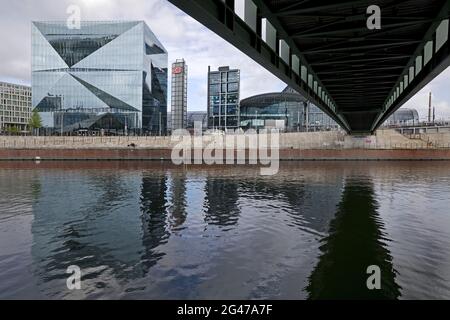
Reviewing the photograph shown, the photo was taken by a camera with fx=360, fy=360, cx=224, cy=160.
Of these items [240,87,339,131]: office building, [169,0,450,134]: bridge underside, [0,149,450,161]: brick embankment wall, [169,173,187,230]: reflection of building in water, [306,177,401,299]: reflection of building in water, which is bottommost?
[306,177,401,299]: reflection of building in water

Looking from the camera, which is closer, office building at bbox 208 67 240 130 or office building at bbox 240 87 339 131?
office building at bbox 240 87 339 131

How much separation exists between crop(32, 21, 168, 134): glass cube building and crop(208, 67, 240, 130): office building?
4576 cm

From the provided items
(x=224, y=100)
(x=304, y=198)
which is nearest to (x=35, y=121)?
(x=224, y=100)

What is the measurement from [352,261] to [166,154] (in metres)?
93.4

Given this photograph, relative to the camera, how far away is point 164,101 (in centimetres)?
17638

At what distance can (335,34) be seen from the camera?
18594 millimetres

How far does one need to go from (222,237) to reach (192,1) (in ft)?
44.0

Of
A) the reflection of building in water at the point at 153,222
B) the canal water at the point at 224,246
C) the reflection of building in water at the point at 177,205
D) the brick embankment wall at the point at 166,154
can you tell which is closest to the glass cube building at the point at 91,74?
the brick embankment wall at the point at 166,154

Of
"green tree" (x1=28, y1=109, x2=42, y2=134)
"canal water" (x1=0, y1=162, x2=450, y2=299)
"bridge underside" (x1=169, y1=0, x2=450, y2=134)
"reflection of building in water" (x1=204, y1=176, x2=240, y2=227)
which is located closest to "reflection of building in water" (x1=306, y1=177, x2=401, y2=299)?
"canal water" (x1=0, y1=162, x2=450, y2=299)

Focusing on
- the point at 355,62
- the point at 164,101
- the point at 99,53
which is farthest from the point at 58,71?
the point at 355,62

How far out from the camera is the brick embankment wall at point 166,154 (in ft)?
348

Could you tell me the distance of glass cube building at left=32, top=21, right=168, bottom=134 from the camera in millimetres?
151000

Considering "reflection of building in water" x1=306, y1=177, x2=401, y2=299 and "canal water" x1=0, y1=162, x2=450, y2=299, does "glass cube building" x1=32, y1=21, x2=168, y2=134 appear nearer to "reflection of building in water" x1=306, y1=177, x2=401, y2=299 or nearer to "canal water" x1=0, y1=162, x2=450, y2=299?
"canal water" x1=0, y1=162, x2=450, y2=299

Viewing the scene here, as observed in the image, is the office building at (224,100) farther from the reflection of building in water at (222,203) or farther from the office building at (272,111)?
the reflection of building in water at (222,203)
